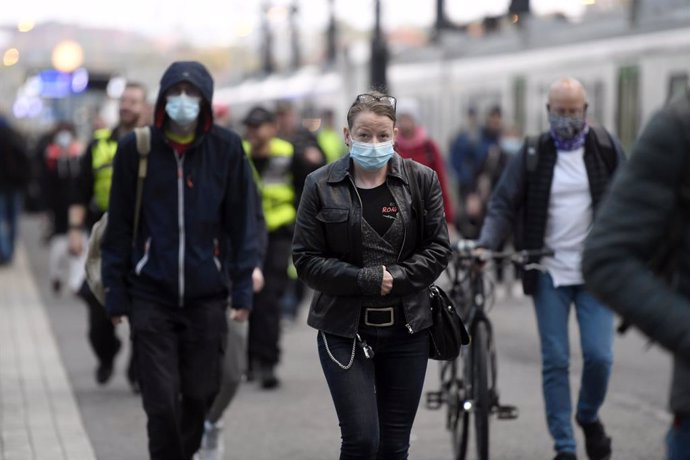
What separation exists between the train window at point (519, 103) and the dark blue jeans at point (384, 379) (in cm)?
1830

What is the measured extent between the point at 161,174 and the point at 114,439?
99.0 inches

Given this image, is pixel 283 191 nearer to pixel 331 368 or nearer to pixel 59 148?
pixel 331 368

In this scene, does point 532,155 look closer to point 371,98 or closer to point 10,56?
point 371,98

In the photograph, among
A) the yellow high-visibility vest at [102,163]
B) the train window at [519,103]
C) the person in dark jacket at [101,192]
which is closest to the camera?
the person in dark jacket at [101,192]

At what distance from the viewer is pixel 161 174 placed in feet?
20.0

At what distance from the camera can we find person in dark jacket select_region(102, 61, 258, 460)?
19.8 ft

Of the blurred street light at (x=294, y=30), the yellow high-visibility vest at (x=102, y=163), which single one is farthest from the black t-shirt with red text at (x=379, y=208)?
the blurred street light at (x=294, y=30)

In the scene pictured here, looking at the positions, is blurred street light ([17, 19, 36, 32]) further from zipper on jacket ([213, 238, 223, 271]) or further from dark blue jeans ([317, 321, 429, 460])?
dark blue jeans ([317, 321, 429, 460])

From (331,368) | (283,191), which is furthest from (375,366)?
(283,191)

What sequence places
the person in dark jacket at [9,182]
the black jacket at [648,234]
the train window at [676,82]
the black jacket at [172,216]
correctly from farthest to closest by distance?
the person in dark jacket at [9,182], the train window at [676,82], the black jacket at [172,216], the black jacket at [648,234]

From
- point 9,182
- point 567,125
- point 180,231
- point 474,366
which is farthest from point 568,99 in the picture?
point 9,182

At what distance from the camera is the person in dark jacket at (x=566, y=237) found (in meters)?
6.90

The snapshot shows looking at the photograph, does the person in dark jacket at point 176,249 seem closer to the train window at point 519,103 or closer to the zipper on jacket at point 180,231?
the zipper on jacket at point 180,231

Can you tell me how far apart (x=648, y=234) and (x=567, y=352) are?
4.05m
